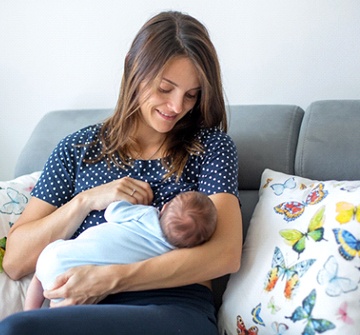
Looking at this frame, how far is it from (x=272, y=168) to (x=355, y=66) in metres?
0.47

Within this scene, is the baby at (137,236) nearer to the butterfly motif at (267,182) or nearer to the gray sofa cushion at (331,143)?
the butterfly motif at (267,182)

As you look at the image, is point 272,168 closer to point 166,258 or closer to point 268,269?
point 268,269

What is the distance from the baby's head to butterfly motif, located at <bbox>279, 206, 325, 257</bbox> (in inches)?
8.1

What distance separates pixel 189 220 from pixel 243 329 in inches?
12.7

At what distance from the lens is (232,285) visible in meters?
1.75

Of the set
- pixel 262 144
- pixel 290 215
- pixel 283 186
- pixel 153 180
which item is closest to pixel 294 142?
pixel 262 144

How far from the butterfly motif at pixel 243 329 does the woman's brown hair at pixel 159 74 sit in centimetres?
40

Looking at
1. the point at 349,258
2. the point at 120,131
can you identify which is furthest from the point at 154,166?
the point at 349,258

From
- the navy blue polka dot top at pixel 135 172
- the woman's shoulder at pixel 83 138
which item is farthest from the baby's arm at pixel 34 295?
the woman's shoulder at pixel 83 138

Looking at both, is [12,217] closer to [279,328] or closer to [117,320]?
[117,320]

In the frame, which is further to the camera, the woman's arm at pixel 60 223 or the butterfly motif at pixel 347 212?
the woman's arm at pixel 60 223

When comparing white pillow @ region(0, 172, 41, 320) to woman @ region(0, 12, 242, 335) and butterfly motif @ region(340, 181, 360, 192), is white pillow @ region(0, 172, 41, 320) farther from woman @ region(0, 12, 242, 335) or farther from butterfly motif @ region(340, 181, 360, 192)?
butterfly motif @ region(340, 181, 360, 192)

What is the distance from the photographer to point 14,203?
1.96m

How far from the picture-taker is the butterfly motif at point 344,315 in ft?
4.86
